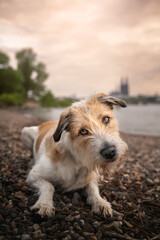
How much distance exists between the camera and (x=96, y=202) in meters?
3.24

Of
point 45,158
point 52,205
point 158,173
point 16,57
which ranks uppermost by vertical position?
point 16,57

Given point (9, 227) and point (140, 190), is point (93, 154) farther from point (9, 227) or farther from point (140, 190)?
point (140, 190)

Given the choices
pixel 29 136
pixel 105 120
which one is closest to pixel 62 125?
pixel 105 120

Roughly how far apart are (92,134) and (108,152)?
433 millimetres

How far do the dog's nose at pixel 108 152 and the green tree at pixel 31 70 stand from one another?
5807 cm

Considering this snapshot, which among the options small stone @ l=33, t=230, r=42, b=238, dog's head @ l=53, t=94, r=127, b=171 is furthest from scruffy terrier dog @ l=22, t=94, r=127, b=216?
small stone @ l=33, t=230, r=42, b=238

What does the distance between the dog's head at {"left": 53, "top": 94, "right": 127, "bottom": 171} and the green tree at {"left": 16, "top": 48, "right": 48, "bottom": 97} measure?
5731 centimetres

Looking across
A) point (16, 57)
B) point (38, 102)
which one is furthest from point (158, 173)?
point (16, 57)

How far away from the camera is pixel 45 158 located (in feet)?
12.2

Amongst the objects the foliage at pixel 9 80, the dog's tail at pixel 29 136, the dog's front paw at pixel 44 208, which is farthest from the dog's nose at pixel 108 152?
the foliage at pixel 9 80

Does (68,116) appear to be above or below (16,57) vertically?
below

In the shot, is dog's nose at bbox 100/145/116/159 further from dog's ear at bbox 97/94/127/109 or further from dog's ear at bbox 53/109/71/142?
dog's ear at bbox 97/94/127/109

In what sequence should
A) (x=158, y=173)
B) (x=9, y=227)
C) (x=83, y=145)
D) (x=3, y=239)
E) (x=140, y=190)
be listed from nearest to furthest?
1. (x=3, y=239)
2. (x=9, y=227)
3. (x=83, y=145)
4. (x=140, y=190)
5. (x=158, y=173)

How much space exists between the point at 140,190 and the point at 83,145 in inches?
78.8
